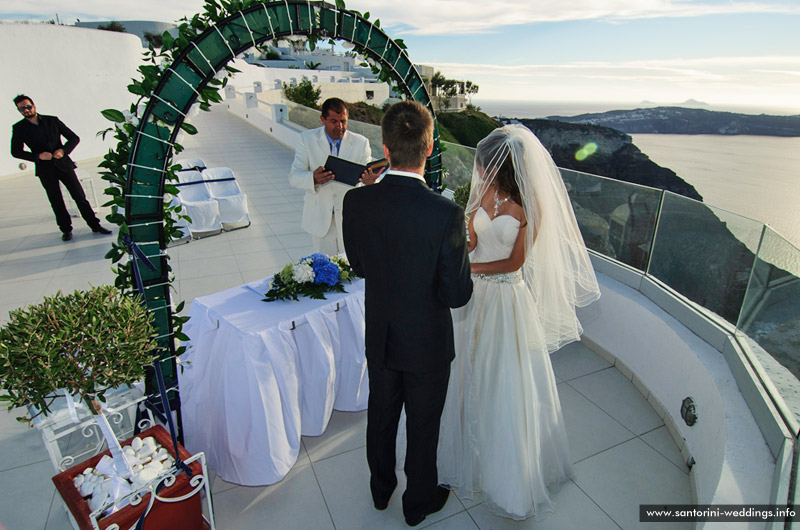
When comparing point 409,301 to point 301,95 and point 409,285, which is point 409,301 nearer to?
point 409,285

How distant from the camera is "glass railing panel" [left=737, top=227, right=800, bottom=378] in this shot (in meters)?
2.21

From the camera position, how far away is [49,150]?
229 inches


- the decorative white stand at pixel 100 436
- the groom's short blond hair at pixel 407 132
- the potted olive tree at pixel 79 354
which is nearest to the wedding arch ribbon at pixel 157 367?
the decorative white stand at pixel 100 436

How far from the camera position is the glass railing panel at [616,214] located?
3.52 metres

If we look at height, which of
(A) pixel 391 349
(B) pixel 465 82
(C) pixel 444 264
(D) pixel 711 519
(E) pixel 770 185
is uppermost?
(B) pixel 465 82

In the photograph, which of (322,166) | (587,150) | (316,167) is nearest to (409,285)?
(322,166)

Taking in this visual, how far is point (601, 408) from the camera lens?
322 centimetres

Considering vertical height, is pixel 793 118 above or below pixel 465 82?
below

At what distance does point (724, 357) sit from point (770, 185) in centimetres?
3409

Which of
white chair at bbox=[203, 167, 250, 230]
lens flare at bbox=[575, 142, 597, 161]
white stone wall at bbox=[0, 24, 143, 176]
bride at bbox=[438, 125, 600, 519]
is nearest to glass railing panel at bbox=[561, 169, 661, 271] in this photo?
bride at bbox=[438, 125, 600, 519]

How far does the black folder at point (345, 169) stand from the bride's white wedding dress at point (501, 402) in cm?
125

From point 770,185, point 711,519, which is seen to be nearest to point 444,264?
point 711,519

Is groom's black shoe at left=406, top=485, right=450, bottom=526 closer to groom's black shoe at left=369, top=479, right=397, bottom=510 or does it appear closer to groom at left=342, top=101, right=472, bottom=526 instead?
groom at left=342, top=101, right=472, bottom=526

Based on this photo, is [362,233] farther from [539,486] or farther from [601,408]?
[601,408]
